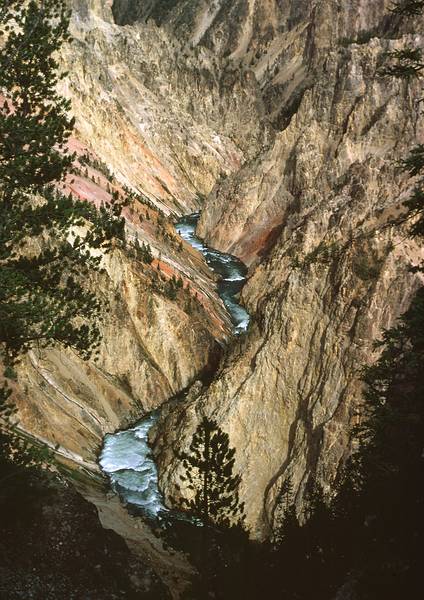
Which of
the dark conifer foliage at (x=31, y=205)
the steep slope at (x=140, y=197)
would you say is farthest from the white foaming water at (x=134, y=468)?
Answer: the dark conifer foliage at (x=31, y=205)

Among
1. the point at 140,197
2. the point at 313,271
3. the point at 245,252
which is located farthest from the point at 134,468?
the point at 140,197

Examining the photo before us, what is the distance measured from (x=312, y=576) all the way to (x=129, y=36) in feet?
383

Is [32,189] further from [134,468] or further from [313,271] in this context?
[134,468]

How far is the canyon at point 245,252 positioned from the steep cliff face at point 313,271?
0.33 feet

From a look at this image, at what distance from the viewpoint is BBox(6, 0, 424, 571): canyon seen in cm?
2753

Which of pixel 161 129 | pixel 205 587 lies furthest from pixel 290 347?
pixel 161 129

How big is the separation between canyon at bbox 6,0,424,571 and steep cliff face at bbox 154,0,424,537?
4.0 inches

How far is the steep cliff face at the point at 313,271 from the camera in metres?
26.2

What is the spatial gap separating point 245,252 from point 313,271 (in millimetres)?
37094

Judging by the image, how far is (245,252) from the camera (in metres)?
67.9

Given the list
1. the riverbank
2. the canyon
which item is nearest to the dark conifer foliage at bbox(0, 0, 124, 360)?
the riverbank

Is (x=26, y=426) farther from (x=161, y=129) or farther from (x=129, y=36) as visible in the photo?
(x=129, y=36)

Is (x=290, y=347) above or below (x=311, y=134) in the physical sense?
below

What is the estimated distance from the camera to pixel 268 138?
396 ft
